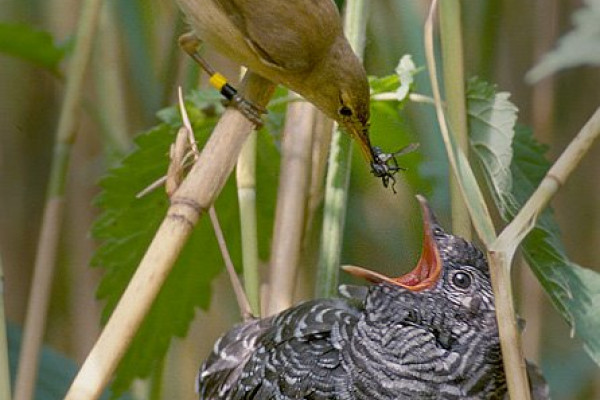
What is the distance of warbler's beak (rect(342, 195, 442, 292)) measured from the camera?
52.9 inches

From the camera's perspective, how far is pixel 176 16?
2.02m

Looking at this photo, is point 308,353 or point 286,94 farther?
point 286,94

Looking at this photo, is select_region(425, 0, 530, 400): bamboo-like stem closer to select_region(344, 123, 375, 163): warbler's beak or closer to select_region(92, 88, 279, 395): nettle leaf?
select_region(344, 123, 375, 163): warbler's beak

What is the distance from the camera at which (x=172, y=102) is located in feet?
6.71

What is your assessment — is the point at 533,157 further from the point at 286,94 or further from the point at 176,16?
the point at 176,16

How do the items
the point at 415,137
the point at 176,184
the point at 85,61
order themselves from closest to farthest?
the point at 176,184
the point at 85,61
the point at 415,137

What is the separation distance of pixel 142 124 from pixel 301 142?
2.48 ft

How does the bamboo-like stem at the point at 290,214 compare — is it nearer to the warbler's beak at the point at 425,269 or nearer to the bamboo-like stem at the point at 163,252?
the warbler's beak at the point at 425,269

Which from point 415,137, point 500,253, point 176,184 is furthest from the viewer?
point 415,137

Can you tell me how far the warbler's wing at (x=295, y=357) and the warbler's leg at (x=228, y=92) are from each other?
0.31 meters

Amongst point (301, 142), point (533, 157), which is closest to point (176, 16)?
point (301, 142)

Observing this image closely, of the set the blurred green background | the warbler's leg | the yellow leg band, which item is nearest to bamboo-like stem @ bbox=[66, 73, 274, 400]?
the warbler's leg

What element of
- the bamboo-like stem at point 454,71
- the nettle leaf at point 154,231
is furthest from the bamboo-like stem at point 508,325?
the nettle leaf at point 154,231

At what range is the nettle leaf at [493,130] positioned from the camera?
1.29 metres
